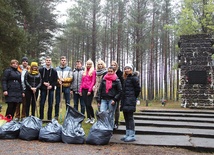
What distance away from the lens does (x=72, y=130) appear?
16.6 ft

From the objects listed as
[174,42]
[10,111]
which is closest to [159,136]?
[10,111]

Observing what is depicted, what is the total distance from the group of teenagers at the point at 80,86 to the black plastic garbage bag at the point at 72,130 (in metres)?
0.72

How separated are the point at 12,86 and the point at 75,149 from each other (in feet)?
9.20

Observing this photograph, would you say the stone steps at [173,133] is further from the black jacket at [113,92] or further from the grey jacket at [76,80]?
the grey jacket at [76,80]

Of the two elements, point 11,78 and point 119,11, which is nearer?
point 11,78

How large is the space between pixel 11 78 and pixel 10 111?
0.88 m

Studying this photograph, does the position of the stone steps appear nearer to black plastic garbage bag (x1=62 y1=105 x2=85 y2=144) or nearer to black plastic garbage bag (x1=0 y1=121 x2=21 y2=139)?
black plastic garbage bag (x1=62 y1=105 x2=85 y2=144)

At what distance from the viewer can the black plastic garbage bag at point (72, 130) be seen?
502cm

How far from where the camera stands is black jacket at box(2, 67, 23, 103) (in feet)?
20.6

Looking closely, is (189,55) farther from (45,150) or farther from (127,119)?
(45,150)

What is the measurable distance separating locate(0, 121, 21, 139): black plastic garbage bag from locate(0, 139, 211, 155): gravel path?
0.69ft

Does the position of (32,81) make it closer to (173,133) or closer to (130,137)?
(130,137)

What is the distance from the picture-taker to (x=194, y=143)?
5105 millimetres

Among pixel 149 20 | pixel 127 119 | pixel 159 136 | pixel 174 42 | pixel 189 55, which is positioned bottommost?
pixel 159 136
